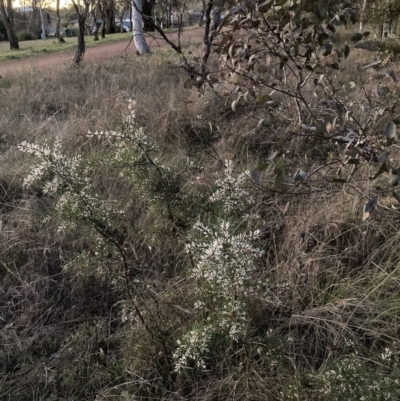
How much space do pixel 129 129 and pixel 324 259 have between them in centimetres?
144

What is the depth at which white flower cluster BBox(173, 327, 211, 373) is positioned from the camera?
6.32ft

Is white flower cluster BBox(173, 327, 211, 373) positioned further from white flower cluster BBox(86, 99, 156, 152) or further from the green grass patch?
the green grass patch

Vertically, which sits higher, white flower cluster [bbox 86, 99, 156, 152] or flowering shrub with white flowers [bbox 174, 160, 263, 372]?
white flower cluster [bbox 86, 99, 156, 152]

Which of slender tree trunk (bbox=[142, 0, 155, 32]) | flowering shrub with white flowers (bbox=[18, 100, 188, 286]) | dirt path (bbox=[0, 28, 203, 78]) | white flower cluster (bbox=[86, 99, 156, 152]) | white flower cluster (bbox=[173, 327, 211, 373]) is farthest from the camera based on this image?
dirt path (bbox=[0, 28, 203, 78])

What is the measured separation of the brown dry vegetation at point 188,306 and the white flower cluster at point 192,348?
0.36 ft

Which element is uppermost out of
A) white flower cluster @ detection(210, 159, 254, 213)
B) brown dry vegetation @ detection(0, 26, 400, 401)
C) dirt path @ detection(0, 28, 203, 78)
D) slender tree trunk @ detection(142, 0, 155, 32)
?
slender tree trunk @ detection(142, 0, 155, 32)

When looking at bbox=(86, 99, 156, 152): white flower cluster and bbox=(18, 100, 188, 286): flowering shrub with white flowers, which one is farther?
bbox=(86, 99, 156, 152): white flower cluster

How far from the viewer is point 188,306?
2.32 m

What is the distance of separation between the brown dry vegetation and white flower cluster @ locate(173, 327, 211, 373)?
11cm

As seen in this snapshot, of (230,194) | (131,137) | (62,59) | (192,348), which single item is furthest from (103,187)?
(62,59)

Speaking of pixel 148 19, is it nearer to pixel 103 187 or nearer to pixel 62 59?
pixel 103 187

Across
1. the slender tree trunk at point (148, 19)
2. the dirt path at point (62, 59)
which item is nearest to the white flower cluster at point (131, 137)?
the slender tree trunk at point (148, 19)

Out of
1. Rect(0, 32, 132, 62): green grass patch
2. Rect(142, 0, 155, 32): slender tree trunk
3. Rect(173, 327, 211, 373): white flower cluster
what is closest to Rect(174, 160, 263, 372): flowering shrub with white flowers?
Rect(173, 327, 211, 373): white flower cluster

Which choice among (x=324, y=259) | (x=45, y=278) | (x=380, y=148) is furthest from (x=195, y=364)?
(x=380, y=148)
